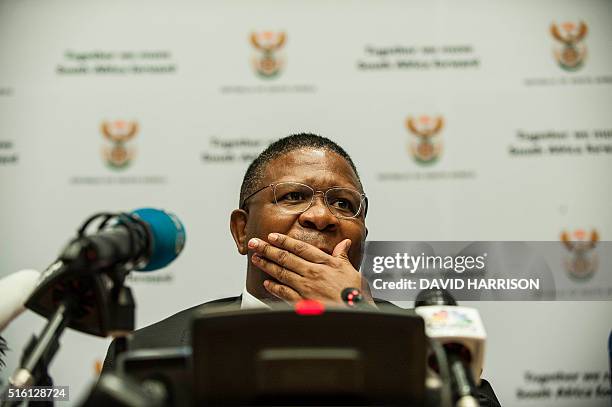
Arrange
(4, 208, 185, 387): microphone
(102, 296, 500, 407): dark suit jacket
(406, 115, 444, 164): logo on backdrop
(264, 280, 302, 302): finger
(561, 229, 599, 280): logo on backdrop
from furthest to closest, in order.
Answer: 1. (406, 115, 444, 164): logo on backdrop
2. (561, 229, 599, 280): logo on backdrop
3. (102, 296, 500, 407): dark suit jacket
4. (264, 280, 302, 302): finger
5. (4, 208, 185, 387): microphone

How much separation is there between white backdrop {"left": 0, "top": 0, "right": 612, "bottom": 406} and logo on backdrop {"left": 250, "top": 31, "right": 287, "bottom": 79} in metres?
0.01

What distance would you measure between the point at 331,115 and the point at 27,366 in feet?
8.24

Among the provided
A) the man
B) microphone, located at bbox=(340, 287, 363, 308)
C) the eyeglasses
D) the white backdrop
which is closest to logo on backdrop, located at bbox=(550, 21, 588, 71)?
the white backdrop

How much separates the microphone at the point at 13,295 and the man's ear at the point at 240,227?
3.33ft

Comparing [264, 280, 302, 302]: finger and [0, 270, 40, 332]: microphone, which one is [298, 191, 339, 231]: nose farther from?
[0, 270, 40, 332]: microphone

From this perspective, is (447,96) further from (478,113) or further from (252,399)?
(252,399)

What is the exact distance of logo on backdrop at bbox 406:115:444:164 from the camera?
11.1 ft

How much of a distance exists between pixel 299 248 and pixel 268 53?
1.51 meters

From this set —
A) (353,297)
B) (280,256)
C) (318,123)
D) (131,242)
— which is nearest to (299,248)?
(280,256)

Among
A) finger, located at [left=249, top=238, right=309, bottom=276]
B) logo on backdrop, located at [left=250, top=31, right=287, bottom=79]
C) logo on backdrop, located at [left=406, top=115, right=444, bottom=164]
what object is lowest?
finger, located at [left=249, top=238, right=309, bottom=276]

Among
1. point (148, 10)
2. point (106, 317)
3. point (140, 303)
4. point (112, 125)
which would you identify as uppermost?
point (148, 10)

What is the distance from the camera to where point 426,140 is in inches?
134

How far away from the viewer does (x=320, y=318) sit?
98cm

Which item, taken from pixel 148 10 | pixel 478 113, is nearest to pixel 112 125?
pixel 148 10
